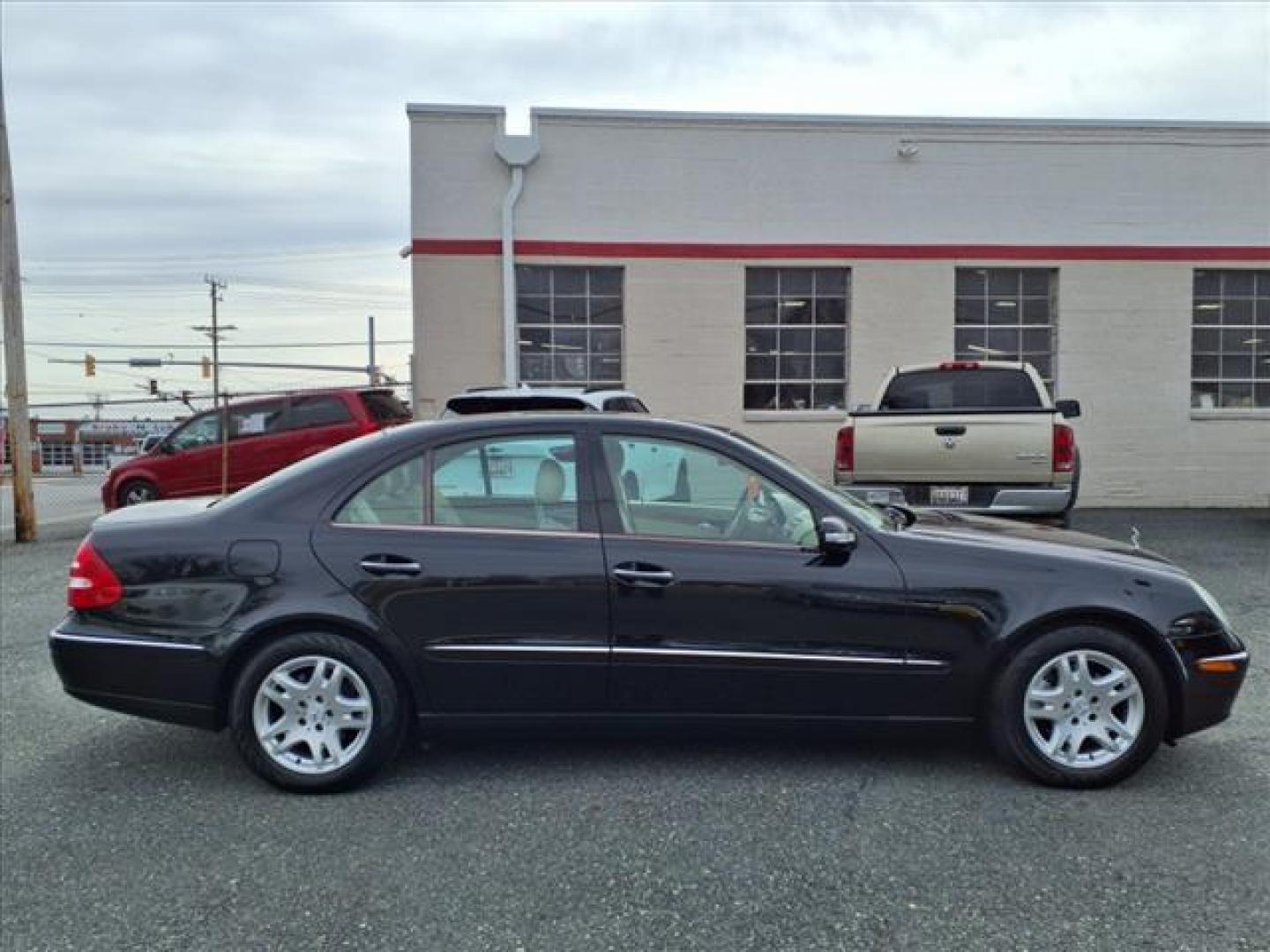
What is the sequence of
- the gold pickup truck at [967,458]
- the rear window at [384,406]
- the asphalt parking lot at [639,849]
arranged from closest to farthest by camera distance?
the asphalt parking lot at [639,849]
the gold pickup truck at [967,458]
the rear window at [384,406]

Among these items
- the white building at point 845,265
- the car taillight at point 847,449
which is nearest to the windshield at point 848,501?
the car taillight at point 847,449

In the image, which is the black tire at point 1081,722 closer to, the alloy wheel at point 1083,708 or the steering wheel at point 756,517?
the alloy wheel at point 1083,708

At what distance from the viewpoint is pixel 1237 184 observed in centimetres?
1333

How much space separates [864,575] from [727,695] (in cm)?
72

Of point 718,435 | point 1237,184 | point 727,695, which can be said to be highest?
point 1237,184

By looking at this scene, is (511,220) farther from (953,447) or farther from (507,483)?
(507,483)

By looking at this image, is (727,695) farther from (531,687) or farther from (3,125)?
(3,125)

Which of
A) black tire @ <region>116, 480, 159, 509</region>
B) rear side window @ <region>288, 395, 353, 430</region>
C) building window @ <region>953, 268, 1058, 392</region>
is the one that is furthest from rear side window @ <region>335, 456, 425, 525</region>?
building window @ <region>953, 268, 1058, 392</region>

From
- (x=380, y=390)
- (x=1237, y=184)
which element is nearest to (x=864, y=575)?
(x=380, y=390)

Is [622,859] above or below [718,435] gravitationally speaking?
below

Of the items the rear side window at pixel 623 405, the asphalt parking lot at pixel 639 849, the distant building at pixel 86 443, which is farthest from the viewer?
the distant building at pixel 86 443

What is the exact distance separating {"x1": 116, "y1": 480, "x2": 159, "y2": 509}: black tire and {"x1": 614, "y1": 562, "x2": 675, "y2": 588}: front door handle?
11.2m

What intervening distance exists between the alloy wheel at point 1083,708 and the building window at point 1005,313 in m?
9.99

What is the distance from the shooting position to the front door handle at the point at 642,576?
3971 mm
